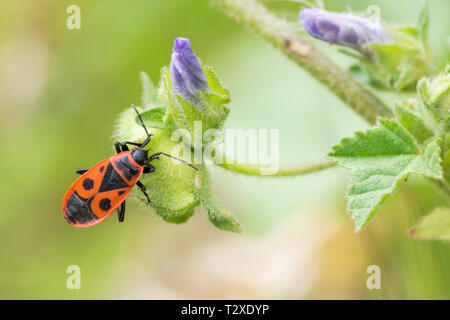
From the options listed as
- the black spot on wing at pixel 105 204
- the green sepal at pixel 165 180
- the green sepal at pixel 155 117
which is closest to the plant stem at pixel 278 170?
the green sepal at pixel 165 180

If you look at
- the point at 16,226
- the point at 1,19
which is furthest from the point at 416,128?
the point at 1,19

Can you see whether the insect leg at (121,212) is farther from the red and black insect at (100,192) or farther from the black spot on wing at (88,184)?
the black spot on wing at (88,184)

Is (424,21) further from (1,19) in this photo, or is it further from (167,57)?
(1,19)

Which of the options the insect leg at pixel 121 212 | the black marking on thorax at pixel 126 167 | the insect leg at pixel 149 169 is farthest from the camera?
the insect leg at pixel 121 212

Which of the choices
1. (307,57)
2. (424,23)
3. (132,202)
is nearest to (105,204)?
(307,57)

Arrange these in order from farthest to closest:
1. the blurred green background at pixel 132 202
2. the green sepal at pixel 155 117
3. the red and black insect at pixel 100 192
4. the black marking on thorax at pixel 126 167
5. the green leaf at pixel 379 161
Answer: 1. the blurred green background at pixel 132 202
2. the red and black insect at pixel 100 192
3. the black marking on thorax at pixel 126 167
4. the green sepal at pixel 155 117
5. the green leaf at pixel 379 161

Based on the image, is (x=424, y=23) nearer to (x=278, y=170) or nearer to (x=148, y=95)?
(x=278, y=170)

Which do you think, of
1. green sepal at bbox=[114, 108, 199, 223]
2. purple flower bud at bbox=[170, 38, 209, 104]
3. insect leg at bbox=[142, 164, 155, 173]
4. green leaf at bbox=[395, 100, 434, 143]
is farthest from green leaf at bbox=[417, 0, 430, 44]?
insect leg at bbox=[142, 164, 155, 173]
